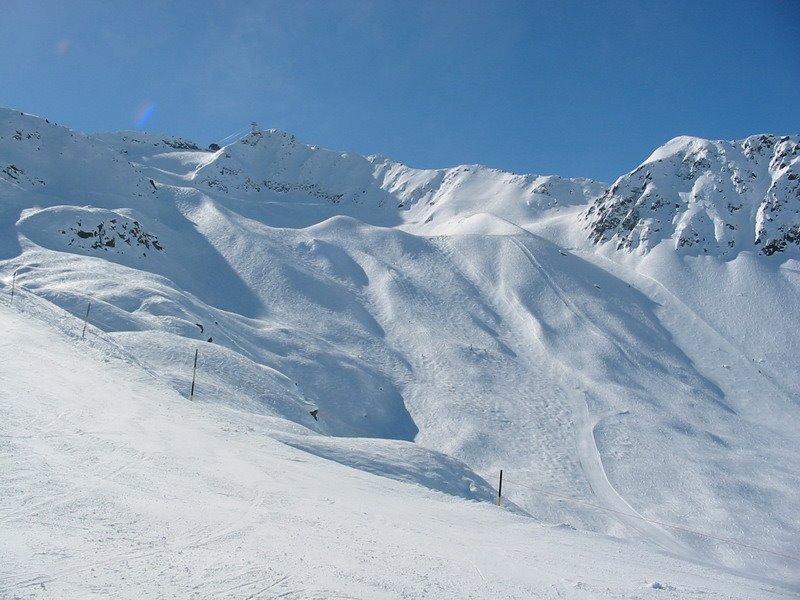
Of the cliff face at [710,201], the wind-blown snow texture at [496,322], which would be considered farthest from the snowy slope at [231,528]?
the cliff face at [710,201]

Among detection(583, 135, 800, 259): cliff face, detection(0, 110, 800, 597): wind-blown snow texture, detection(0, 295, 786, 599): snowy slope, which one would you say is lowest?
detection(0, 295, 786, 599): snowy slope

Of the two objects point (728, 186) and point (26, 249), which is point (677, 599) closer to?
point (26, 249)

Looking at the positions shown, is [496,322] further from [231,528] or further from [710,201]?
[231,528]

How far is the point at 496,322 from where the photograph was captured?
177 feet

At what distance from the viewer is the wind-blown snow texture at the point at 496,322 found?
28000 millimetres

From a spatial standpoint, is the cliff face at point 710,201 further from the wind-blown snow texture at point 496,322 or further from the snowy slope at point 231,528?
the snowy slope at point 231,528

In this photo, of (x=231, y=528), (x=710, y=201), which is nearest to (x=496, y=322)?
(x=710, y=201)

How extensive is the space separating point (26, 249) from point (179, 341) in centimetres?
2164

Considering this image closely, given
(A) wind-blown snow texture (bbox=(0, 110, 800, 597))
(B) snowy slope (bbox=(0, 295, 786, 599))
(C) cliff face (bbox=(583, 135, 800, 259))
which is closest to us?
(B) snowy slope (bbox=(0, 295, 786, 599))

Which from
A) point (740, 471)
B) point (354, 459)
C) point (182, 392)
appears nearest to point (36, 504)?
point (354, 459)

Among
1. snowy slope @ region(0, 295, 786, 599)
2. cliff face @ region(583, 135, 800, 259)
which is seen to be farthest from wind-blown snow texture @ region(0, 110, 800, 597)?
snowy slope @ region(0, 295, 786, 599)

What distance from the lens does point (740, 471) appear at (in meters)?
33.4

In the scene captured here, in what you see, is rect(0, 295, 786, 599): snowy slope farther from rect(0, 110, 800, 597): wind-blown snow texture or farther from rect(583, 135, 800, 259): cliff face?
rect(583, 135, 800, 259): cliff face

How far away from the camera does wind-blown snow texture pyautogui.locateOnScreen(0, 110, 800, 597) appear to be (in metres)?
28.0
